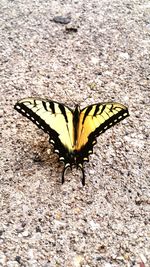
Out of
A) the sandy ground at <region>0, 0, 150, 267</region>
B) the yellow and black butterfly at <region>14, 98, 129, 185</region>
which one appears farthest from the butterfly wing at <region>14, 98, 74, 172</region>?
the sandy ground at <region>0, 0, 150, 267</region>

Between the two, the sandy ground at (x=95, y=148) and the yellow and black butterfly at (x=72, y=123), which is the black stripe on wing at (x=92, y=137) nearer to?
the yellow and black butterfly at (x=72, y=123)

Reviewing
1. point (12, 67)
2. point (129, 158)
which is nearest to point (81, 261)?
point (129, 158)

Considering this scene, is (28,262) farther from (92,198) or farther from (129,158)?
(129,158)

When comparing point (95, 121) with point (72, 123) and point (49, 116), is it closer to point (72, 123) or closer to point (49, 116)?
point (72, 123)

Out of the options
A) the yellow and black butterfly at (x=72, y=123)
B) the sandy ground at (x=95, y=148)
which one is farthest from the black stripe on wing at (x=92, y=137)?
the sandy ground at (x=95, y=148)

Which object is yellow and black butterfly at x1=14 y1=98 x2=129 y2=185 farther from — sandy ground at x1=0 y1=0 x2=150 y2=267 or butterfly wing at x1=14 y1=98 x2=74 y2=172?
sandy ground at x1=0 y1=0 x2=150 y2=267

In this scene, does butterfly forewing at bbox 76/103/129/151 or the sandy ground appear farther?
butterfly forewing at bbox 76/103/129/151
